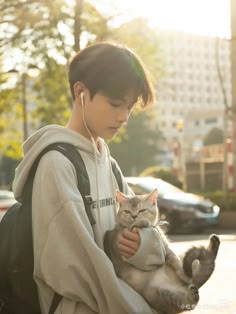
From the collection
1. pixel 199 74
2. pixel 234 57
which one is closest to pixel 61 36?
pixel 234 57

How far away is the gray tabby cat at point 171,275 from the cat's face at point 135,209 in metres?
0.10

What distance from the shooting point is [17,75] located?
26.8 metres

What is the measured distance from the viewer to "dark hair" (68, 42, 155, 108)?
2268 millimetres

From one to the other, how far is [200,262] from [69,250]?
432mm

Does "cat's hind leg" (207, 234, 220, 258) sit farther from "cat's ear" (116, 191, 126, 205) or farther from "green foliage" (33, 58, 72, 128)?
"green foliage" (33, 58, 72, 128)

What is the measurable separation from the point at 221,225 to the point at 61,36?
867cm

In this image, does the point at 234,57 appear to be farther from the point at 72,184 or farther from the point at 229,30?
the point at 72,184

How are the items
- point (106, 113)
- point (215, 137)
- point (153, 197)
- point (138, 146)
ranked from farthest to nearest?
1. point (215, 137)
2. point (138, 146)
3. point (153, 197)
4. point (106, 113)

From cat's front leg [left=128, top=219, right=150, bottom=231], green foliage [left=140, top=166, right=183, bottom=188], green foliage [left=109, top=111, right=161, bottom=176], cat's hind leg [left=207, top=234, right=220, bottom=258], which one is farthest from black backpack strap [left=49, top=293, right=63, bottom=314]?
green foliage [left=109, top=111, right=161, bottom=176]

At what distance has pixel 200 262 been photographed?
219 centimetres

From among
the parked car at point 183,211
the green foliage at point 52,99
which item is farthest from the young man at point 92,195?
the green foliage at point 52,99

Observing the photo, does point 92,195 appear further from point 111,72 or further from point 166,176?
point 166,176

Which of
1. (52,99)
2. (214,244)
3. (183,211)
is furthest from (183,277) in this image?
A: (52,99)

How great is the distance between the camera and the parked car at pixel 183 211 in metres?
17.5
